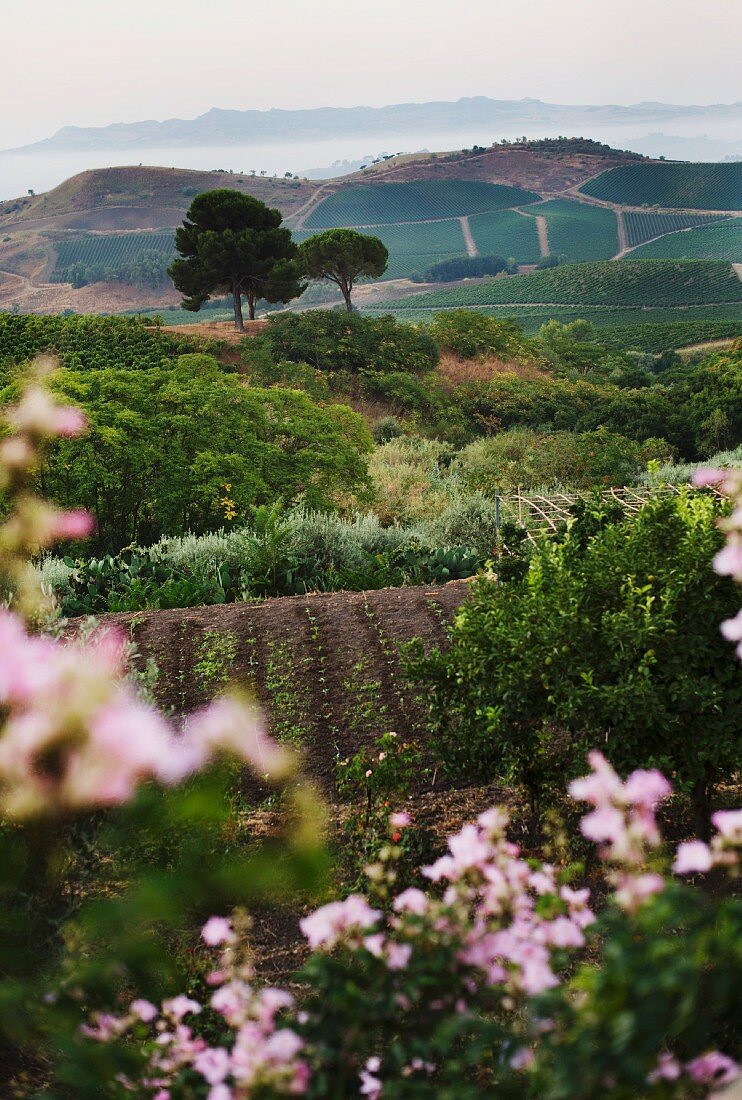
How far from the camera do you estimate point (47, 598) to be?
421 centimetres

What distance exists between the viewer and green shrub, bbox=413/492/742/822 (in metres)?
3.17

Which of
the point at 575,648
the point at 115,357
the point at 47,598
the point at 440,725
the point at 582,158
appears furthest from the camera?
the point at 582,158

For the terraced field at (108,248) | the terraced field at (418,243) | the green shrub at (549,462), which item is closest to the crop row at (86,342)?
the green shrub at (549,462)

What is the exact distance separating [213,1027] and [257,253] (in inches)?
1157

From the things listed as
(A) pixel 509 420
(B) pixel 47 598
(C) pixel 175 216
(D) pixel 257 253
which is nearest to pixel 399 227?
(C) pixel 175 216

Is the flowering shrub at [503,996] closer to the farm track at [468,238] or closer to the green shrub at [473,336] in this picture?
the green shrub at [473,336]

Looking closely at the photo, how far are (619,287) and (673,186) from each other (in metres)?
42.8

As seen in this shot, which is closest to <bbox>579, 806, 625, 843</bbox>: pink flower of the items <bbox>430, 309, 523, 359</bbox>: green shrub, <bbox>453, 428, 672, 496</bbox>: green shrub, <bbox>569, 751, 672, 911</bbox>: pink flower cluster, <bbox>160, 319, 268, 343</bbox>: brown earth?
<bbox>569, 751, 672, 911</bbox>: pink flower cluster

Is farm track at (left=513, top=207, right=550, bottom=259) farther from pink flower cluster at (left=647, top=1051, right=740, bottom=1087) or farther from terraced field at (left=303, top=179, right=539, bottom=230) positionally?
pink flower cluster at (left=647, top=1051, right=740, bottom=1087)

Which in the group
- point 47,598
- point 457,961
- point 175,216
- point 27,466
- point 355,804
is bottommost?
point 355,804

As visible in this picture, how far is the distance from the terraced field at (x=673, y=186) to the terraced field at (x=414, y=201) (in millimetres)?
8193

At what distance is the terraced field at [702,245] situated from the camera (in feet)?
235

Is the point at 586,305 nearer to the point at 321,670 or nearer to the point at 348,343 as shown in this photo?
the point at 348,343

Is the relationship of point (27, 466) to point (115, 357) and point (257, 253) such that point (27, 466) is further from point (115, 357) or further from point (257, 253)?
point (257, 253)
